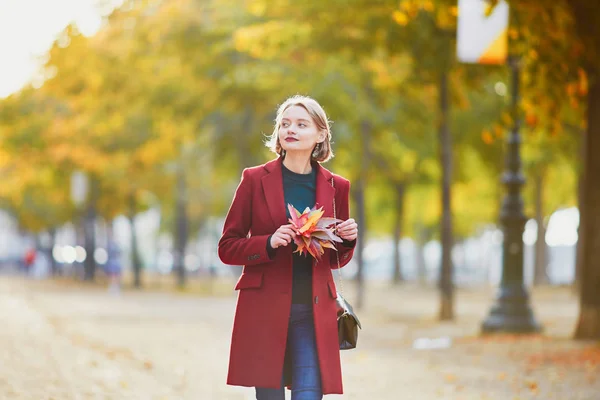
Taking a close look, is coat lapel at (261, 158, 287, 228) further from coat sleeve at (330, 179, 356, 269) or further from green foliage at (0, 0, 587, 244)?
green foliage at (0, 0, 587, 244)

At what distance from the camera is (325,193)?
4.84m

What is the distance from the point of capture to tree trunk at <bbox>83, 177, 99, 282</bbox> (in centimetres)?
4097

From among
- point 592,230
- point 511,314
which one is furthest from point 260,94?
point 592,230

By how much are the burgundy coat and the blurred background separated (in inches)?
275

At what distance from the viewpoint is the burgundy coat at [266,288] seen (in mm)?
4727

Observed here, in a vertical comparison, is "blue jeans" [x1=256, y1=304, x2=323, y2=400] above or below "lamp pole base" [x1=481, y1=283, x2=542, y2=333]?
above

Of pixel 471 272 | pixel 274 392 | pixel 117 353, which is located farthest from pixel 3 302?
pixel 471 272

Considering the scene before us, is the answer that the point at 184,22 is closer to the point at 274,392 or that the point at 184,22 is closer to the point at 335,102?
the point at 335,102

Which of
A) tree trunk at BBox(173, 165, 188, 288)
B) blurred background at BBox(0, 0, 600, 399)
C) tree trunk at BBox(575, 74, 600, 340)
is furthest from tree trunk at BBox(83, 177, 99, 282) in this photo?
tree trunk at BBox(575, 74, 600, 340)

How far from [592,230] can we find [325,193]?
912 centimetres

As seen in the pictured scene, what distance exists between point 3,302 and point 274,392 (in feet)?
74.5

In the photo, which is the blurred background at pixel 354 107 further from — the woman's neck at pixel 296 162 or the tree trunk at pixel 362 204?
the woman's neck at pixel 296 162

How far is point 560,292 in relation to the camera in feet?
106

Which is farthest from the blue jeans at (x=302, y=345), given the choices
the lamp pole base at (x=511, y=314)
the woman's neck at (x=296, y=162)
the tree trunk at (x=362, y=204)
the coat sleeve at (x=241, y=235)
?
the tree trunk at (x=362, y=204)
